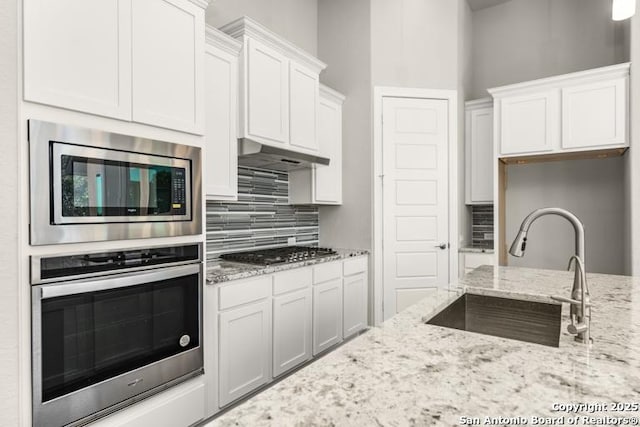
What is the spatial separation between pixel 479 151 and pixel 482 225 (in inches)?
35.9

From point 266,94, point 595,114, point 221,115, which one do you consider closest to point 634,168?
point 595,114

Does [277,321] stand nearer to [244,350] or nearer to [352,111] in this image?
[244,350]

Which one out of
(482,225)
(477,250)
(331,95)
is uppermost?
(331,95)

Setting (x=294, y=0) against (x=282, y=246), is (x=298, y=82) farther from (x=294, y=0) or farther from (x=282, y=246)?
(x=282, y=246)

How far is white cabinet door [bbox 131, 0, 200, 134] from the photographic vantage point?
174 cm

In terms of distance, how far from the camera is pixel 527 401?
708mm

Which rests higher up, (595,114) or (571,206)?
(595,114)

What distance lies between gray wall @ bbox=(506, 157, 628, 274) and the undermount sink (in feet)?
8.61

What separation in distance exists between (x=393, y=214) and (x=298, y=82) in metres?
1.62

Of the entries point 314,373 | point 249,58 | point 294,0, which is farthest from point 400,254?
point 314,373

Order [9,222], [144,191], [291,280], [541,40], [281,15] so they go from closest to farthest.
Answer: [9,222], [144,191], [291,280], [281,15], [541,40]

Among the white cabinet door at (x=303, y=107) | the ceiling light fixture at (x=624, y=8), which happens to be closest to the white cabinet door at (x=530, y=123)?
the ceiling light fixture at (x=624, y=8)

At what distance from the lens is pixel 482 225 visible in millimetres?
4422

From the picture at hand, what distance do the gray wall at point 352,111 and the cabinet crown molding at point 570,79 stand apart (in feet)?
A: 4.49
